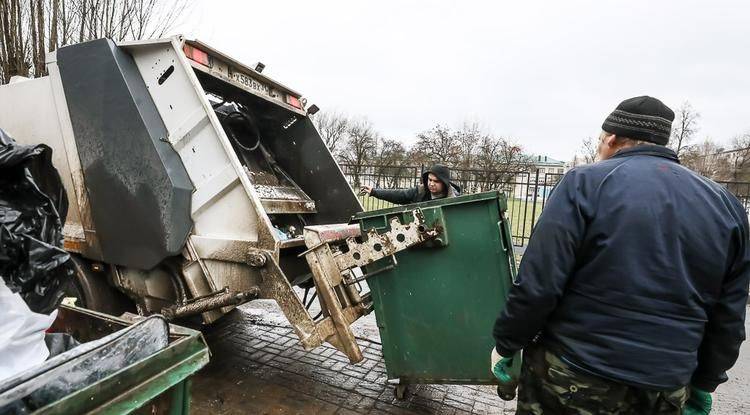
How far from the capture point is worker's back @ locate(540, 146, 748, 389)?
4.34 ft

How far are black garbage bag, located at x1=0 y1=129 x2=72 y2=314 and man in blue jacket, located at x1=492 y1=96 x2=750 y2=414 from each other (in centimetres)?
171

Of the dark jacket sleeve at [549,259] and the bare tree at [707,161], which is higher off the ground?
the dark jacket sleeve at [549,259]

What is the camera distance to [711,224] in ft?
4.40

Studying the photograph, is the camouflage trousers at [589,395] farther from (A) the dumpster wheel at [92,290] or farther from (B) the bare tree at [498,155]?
(B) the bare tree at [498,155]

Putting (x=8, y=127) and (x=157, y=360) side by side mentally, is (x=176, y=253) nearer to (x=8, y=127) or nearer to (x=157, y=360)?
(x=157, y=360)

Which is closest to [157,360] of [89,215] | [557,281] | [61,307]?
[61,307]

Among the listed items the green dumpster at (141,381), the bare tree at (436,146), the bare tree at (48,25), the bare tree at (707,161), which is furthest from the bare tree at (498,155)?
the green dumpster at (141,381)

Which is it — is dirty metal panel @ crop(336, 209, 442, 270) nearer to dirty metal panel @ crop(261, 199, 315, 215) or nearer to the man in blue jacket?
the man in blue jacket

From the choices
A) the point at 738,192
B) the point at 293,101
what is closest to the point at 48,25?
the point at 293,101

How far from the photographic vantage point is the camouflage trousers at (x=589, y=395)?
141cm

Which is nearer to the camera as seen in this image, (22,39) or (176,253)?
(176,253)

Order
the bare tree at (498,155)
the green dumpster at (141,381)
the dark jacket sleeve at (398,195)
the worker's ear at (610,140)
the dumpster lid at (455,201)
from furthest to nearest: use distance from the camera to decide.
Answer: the bare tree at (498,155) < the dark jacket sleeve at (398,195) < the dumpster lid at (455,201) < the worker's ear at (610,140) < the green dumpster at (141,381)

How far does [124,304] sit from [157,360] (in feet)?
7.87

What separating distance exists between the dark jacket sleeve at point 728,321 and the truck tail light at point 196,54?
2968 mm
